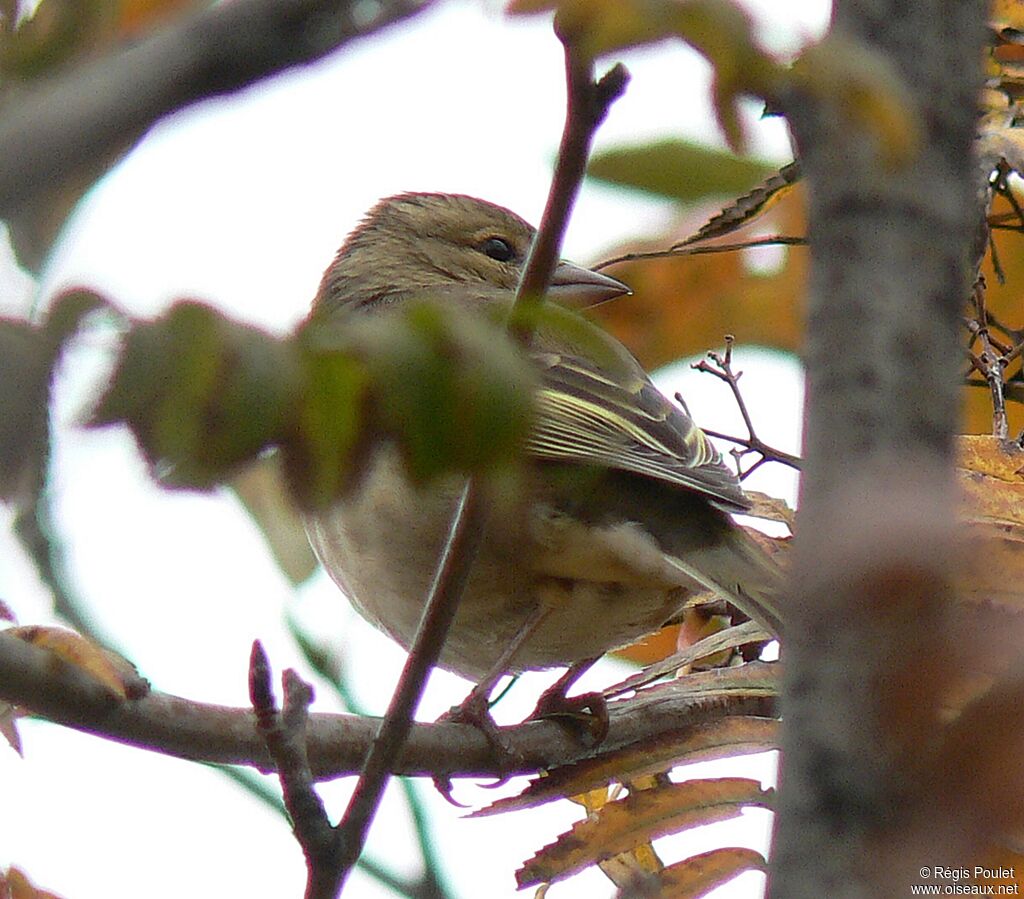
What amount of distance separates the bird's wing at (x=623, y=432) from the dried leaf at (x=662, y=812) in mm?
A: 1269

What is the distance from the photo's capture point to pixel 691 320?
6.36 metres

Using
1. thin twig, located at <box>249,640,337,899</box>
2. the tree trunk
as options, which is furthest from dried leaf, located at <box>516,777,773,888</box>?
the tree trunk

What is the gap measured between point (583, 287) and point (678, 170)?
897 mm

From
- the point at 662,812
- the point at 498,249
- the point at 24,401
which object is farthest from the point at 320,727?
the point at 498,249

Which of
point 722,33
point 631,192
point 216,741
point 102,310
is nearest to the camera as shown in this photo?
point 722,33

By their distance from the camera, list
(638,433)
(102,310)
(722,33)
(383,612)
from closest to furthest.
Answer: (722,33), (102,310), (638,433), (383,612)

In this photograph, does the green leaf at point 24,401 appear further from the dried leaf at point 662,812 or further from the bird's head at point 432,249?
the bird's head at point 432,249

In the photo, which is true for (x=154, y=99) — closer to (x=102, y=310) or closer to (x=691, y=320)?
(x=102, y=310)

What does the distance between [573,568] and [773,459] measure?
789 millimetres

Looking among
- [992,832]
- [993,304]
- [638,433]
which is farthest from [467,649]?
[992,832]

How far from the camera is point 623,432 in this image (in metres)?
→ 5.21

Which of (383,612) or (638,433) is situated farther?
(383,612)

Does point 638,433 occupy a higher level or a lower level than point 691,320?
lower

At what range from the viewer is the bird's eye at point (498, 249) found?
8.05 metres
